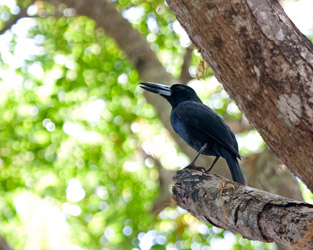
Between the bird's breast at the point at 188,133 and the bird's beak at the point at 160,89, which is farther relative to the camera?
the bird's beak at the point at 160,89

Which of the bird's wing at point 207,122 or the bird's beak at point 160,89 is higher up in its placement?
the bird's wing at point 207,122

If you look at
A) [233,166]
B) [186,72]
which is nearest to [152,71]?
[186,72]

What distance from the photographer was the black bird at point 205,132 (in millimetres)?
4352

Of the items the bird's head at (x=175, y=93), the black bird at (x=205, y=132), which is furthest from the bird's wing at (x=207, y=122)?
the bird's head at (x=175, y=93)

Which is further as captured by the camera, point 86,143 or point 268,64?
point 86,143

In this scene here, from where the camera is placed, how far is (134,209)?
7.88 metres

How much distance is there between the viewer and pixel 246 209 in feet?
8.77

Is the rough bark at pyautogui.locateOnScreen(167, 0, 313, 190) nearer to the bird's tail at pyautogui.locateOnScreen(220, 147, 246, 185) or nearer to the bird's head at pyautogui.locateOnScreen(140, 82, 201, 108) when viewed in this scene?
the bird's tail at pyautogui.locateOnScreen(220, 147, 246, 185)

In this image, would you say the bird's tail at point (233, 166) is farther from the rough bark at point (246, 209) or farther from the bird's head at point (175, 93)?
the bird's head at point (175, 93)

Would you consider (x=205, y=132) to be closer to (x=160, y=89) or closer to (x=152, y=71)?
(x=160, y=89)

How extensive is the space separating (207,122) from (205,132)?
10 cm

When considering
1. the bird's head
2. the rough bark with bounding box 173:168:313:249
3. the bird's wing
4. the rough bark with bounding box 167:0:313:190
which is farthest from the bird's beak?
the rough bark with bounding box 167:0:313:190

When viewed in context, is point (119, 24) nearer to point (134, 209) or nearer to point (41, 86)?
point (41, 86)

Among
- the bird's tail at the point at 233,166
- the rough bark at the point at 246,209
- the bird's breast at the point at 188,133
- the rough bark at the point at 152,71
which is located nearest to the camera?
the rough bark at the point at 246,209
